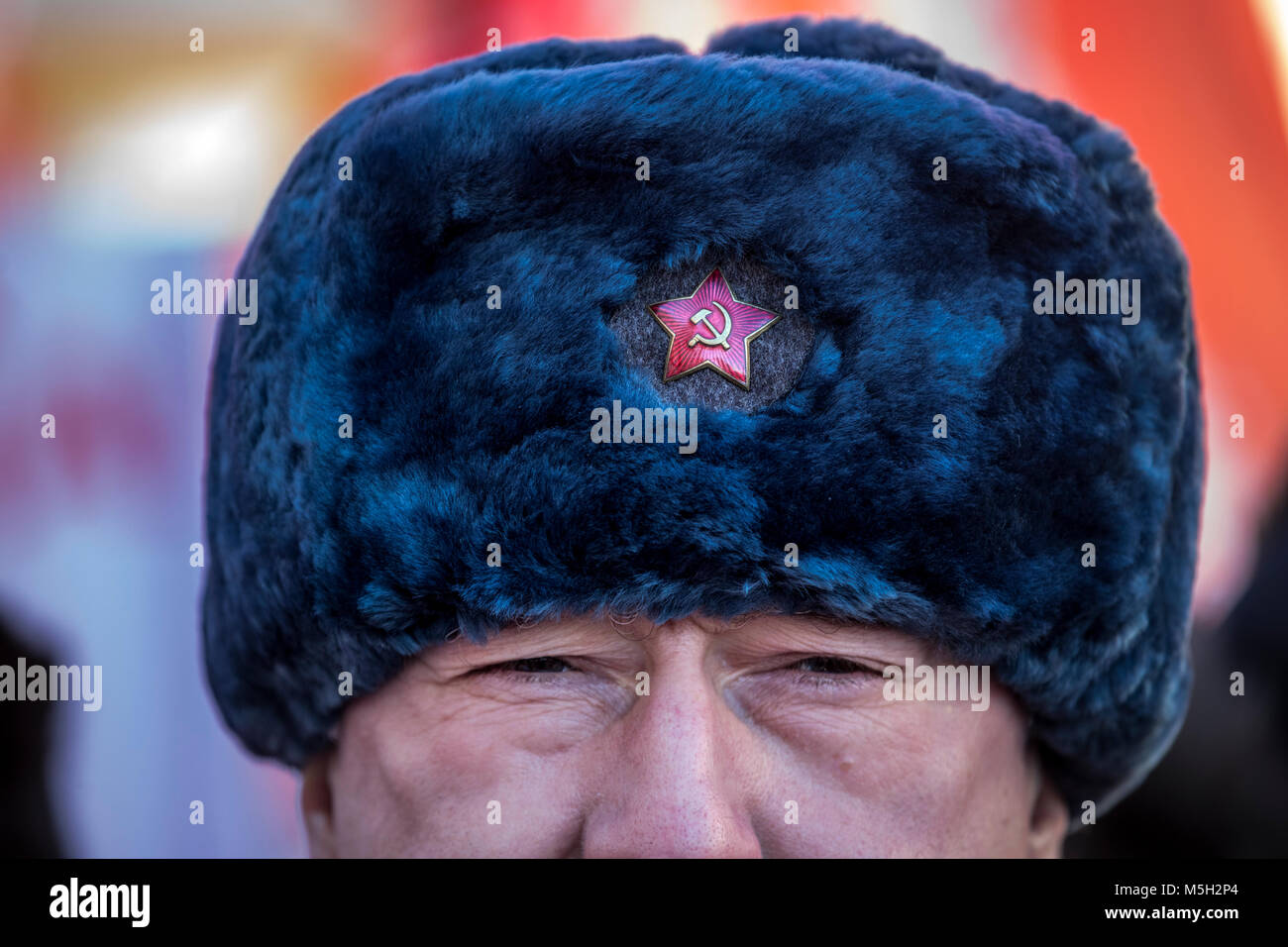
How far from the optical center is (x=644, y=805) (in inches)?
57.6

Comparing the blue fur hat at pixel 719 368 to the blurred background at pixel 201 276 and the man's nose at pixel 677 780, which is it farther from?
the blurred background at pixel 201 276

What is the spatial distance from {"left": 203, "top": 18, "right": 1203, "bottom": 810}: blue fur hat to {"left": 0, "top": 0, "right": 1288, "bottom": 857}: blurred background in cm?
126

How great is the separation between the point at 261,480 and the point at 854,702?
0.83m

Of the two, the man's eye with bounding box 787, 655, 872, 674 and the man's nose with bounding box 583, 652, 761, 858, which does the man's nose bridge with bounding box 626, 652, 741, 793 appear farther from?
the man's eye with bounding box 787, 655, 872, 674

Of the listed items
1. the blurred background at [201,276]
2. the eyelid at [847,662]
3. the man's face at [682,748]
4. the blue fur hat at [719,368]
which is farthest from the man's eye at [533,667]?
the blurred background at [201,276]

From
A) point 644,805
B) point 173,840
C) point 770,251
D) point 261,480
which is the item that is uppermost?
point 770,251

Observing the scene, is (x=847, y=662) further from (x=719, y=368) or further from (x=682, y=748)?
(x=719, y=368)

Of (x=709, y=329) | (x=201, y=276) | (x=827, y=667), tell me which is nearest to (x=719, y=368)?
(x=709, y=329)

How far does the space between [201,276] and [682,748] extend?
70.8 inches

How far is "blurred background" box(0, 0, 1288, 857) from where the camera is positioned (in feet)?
8.70

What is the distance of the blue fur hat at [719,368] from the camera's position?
1.42 meters

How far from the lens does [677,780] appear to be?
1458mm
